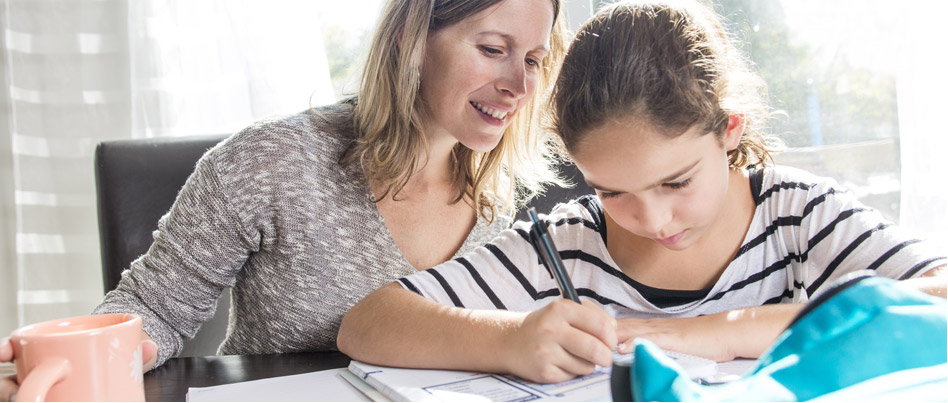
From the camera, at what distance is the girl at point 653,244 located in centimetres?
72

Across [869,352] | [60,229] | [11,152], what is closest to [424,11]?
[869,352]

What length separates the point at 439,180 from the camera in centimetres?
123

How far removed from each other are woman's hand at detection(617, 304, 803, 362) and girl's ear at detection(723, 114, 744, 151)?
0.20 m

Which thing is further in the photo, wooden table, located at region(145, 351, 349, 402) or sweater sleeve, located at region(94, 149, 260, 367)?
sweater sleeve, located at region(94, 149, 260, 367)

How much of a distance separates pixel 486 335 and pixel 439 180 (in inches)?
22.0

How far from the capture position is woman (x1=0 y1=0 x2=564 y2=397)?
1.00 meters

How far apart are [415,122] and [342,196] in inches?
6.9

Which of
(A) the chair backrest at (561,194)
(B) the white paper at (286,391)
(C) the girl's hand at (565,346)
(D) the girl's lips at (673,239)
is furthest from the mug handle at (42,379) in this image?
(A) the chair backrest at (561,194)

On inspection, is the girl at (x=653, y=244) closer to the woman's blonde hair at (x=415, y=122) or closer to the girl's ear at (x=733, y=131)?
the girl's ear at (x=733, y=131)

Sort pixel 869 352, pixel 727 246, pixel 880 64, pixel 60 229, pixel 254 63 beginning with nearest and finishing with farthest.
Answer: pixel 869 352 → pixel 727 246 → pixel 880 64 → pixel 254 63 → pixel 60 229

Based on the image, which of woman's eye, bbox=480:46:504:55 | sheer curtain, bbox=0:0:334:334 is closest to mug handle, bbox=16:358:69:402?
woman's eye, bbox=480:46:504:55

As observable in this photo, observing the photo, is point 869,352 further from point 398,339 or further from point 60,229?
point 60,229

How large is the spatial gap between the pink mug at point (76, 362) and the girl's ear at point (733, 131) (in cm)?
66

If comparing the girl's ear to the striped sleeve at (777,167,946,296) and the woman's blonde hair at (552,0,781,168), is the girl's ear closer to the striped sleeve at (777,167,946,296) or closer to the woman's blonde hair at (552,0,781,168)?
the woman's blonde hair at (552,0,781,168)
